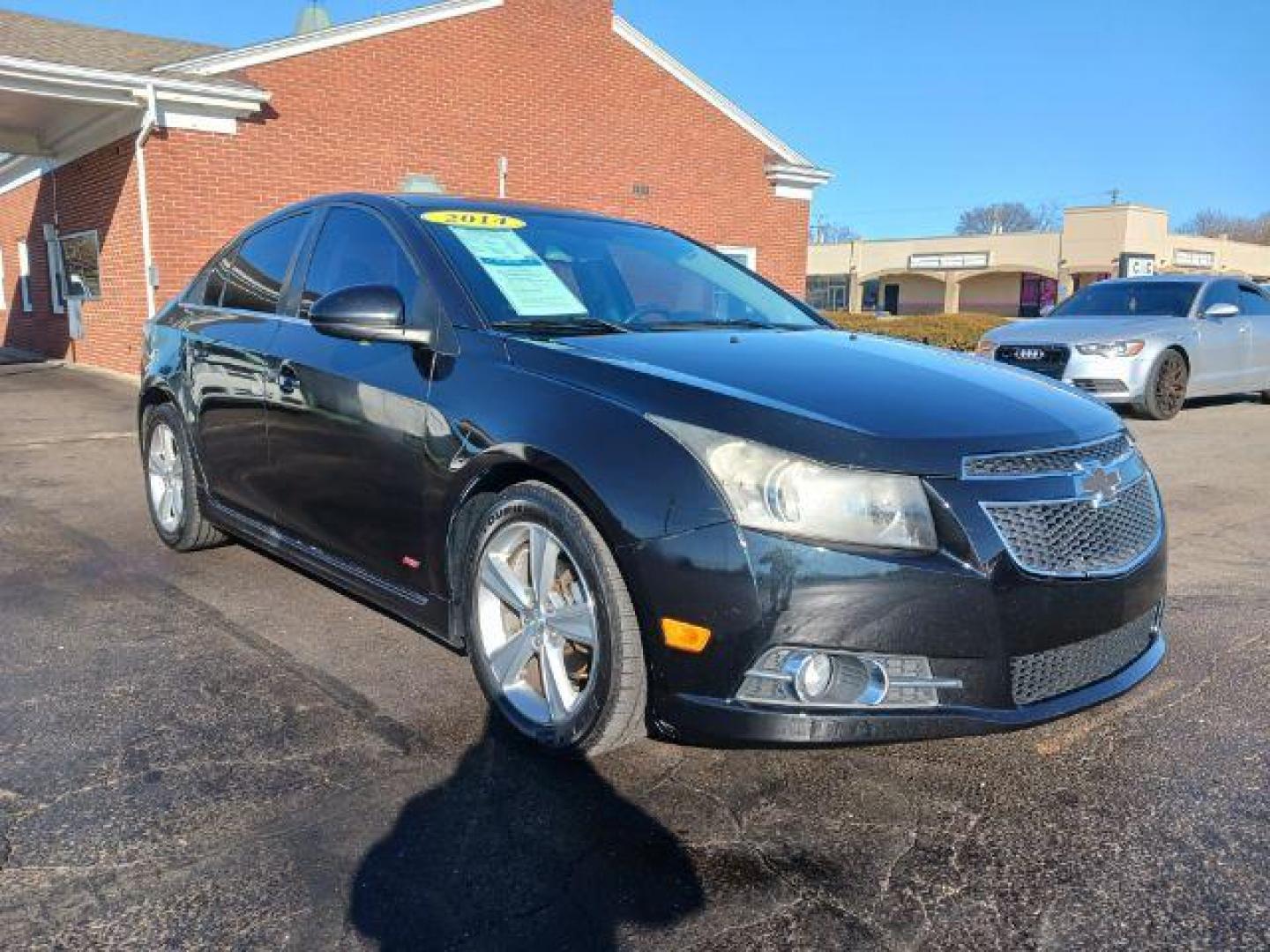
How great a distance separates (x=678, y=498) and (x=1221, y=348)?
1083 cm

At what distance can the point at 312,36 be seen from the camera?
13273 millimetres

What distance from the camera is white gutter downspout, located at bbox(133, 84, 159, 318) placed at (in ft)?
39.3

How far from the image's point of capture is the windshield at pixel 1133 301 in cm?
1118

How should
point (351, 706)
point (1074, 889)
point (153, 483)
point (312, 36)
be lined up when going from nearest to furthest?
point (1074, 889) → point (351, 706) → point (153, 483) → point (312, 36)

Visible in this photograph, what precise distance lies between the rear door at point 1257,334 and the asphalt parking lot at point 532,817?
30.6 ft

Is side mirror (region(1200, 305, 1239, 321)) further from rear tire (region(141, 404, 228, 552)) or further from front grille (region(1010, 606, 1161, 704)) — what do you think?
rear tire (region(141, 404, 228, 552))

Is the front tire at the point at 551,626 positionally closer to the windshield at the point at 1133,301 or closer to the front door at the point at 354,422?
the front door at the point at 354,422

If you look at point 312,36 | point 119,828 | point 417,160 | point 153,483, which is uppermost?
point 312,36

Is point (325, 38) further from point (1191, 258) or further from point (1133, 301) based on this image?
point (1191, 258)

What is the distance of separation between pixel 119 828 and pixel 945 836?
6.78 feet

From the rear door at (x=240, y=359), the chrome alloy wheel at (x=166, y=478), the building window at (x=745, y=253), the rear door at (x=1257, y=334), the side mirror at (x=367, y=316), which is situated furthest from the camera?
the building window at (x=745, y=253)

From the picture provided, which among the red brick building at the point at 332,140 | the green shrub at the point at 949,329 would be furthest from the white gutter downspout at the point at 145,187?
the green shrub at the point at 949,329

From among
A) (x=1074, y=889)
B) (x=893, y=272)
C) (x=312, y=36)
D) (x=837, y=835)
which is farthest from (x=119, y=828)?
(x=893, y=272)

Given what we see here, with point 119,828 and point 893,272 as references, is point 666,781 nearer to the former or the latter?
point 119,828
